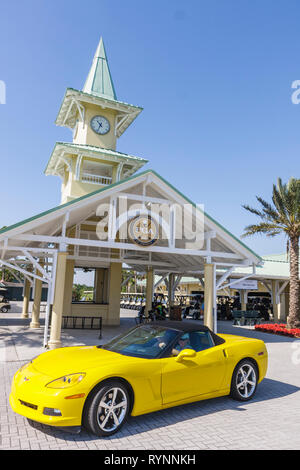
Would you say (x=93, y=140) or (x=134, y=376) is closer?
(x=134, y=376)

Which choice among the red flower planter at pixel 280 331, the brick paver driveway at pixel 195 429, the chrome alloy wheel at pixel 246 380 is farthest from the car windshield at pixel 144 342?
the red flower planter at pixel 280 331

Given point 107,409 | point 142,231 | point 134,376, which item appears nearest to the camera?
point 107,409

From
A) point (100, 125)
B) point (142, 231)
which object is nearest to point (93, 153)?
point (100, 125)

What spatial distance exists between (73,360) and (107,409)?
0.88 meters

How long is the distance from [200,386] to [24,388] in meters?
2.60

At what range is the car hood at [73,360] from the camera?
4.48 m

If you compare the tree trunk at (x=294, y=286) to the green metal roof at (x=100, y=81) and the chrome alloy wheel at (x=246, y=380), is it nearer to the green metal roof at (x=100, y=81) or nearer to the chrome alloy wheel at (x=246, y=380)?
the green metal roof at (x=100, y=81)

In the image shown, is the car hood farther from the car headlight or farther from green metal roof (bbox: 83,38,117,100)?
green metal roof (bbox: 83,38,117,100)

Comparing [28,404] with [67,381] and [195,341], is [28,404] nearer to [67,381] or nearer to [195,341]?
[67,381]

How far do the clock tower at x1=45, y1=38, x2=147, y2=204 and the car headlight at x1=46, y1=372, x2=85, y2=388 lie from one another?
45.3ft

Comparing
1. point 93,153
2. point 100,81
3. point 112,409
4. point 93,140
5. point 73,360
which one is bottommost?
point 112,409

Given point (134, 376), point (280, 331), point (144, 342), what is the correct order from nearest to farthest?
1. point (134, 376)
2. point (144, 342)
3. point (280, 331)

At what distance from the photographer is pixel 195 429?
4.64 meters

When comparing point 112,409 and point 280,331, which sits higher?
point 112,409
